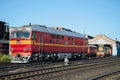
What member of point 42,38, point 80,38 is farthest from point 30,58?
point 80,38

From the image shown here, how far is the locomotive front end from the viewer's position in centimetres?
2312

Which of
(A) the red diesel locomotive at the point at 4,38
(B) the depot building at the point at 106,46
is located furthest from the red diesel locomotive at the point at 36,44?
(B) the depot building at the point at 106,46

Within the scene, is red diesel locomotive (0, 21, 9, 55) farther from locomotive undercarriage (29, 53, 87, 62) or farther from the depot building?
the depot building

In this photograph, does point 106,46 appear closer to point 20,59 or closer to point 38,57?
point 38,57

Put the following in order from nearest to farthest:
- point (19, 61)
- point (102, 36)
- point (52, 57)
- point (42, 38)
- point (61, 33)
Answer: point (19, 61), point (42, 38), point (52, 57), point (61, 33), point (102, 36)

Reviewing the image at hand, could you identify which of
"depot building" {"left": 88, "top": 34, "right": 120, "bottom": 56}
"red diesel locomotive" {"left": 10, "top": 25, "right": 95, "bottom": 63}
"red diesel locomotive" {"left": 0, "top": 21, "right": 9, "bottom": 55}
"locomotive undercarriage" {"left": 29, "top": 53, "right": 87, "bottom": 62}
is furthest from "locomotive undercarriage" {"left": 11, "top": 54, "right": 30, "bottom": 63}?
"depot building" {"left": 88, "top": 34, "right": 120, "bottom": 56}

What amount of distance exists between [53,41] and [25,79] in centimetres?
1470

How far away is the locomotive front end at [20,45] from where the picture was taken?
23.1 m

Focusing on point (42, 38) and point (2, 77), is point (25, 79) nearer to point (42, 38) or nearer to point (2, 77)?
point (2, 77)

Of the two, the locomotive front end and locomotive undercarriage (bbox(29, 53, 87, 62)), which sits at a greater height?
the locomotive front end

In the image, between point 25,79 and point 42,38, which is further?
point 42,38

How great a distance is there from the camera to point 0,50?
35.9 m

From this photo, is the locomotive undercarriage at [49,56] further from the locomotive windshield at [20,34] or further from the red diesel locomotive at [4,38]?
the red diesel locomotive at [4,38]

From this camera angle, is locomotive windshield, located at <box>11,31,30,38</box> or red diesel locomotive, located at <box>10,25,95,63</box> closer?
red diesel locomotive, located at <box>10,25,95,63</box>
